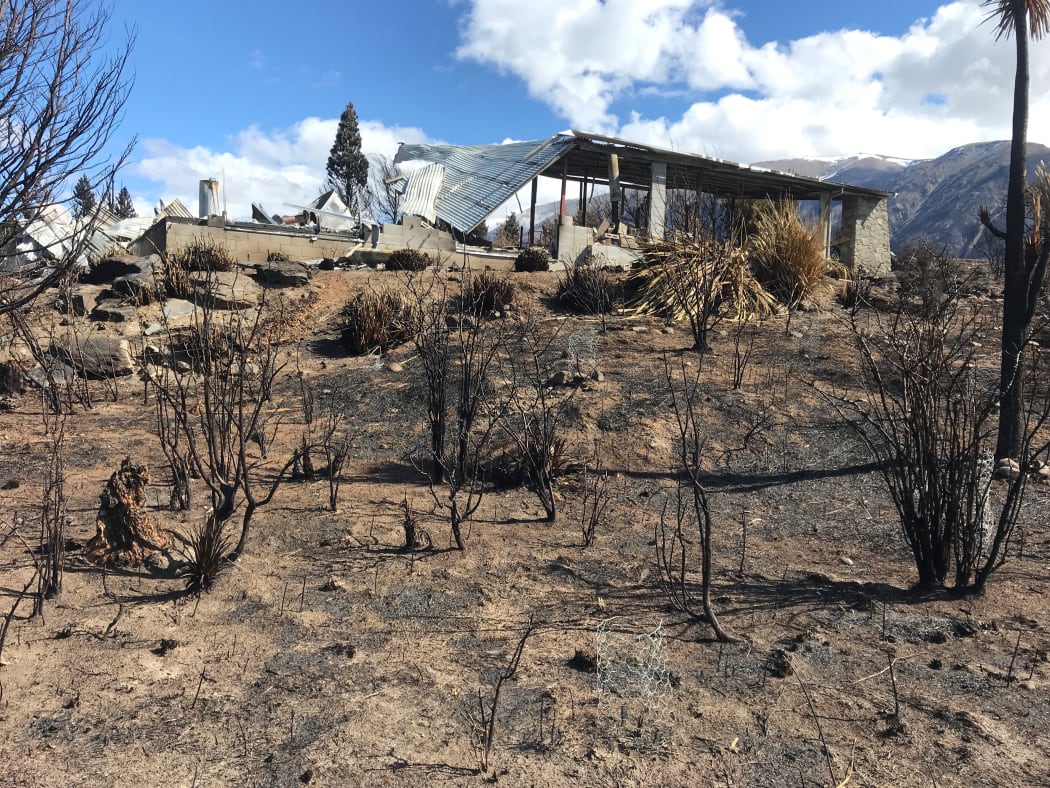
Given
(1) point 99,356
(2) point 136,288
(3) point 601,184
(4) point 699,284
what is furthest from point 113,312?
(3) point 601,184

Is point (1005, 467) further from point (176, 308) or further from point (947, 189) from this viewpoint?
point (947, 189)

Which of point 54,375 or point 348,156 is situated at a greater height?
point 348,156

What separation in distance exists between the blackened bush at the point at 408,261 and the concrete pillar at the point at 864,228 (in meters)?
10.6

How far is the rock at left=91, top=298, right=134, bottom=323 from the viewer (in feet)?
33.9

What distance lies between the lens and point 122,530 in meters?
3.66

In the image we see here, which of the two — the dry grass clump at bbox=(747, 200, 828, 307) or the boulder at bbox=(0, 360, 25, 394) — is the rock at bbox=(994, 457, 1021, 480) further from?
the boulder at bbox=(0, 360, 25, 394)

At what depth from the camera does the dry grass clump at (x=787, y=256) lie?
1065cm

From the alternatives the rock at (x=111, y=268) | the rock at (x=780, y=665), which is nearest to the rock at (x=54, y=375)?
the rock at (x=111, y=268)

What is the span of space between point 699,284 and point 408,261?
6021mm

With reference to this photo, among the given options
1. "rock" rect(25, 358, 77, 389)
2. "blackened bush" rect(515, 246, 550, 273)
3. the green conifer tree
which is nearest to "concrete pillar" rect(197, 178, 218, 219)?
"blackened bush" rect(515, 246, 550, 273)

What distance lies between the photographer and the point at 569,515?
4691mm

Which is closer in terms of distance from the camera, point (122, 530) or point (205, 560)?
point (205, 560)

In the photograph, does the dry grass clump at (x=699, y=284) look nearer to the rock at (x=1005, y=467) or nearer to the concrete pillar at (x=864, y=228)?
the rock at (x=1005, y=467)

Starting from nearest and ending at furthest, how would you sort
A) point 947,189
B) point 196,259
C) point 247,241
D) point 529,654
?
point 529,654 < point 196,259 < point 247,241 < point 947,189
